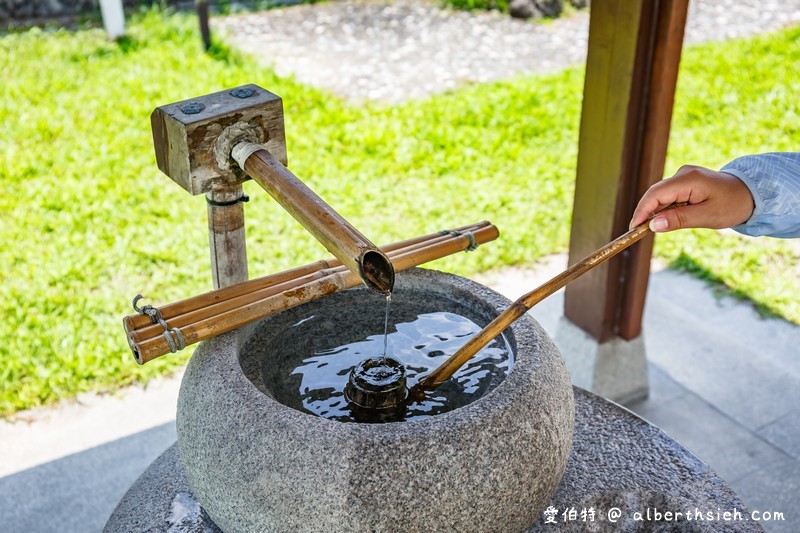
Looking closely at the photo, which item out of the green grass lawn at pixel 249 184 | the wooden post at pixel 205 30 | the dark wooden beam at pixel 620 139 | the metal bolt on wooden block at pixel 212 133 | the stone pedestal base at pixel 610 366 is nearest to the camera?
the metal bolt on wooden block at pixel 212 133

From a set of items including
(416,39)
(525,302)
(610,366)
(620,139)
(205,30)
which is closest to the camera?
(525,302)

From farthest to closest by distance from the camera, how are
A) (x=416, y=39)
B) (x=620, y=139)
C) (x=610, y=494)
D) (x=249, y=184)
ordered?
(x=416, y=39) → (x=249, y=184) → (x=620, y=139) → (x=610, y=494)

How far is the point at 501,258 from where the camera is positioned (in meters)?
4.74

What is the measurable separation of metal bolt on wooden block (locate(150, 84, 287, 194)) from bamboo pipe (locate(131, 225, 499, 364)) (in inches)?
14.1

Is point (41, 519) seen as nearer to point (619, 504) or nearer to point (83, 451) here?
point (83, 451)

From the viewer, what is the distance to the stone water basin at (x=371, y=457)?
1770 millimetres

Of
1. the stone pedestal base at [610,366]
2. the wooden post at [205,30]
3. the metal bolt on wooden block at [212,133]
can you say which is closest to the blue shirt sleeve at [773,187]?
the metal bolt on wooden block at [212,133]

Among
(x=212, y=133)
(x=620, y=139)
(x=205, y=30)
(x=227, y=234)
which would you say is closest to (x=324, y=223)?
(x=212, y=133)

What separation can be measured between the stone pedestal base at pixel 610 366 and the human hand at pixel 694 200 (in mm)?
1466

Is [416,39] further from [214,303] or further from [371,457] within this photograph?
[371,457]

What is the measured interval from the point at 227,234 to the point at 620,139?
1.64 m

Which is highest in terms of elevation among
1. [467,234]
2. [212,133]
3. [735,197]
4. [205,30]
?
[212,133]

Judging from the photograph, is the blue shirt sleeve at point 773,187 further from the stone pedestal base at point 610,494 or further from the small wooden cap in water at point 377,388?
the small wooden cap in water at point 377,388

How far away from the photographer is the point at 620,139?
10.5 feet
